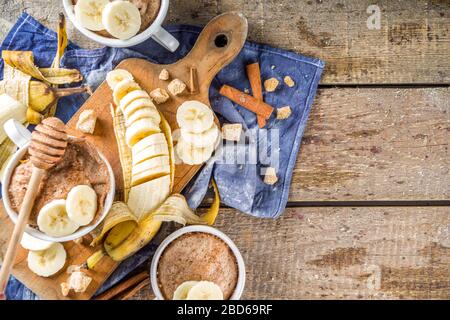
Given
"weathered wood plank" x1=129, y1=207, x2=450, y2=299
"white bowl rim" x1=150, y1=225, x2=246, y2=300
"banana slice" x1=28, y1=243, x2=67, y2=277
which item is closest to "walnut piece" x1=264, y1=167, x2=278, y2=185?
"weathered wood plank" x1=129, y1=207, x2=450, y2=299

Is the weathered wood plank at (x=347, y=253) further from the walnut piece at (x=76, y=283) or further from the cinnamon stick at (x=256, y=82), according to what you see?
the walnut piece at (x=76, y=283)

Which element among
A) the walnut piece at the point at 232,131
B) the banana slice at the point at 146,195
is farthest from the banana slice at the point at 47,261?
the walnut piece at the point at 232,131

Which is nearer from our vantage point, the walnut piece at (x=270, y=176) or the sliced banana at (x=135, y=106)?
the sliced banana at (x=135, y=106)

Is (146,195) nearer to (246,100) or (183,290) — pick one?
(183,290)

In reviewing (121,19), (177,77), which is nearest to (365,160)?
(177,77)
